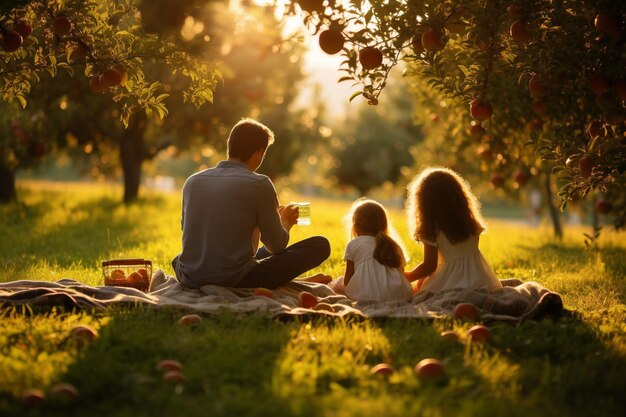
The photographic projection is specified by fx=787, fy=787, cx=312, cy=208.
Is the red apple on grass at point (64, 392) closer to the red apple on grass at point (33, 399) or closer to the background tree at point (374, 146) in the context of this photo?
the red apple on grass at point (33, 399)

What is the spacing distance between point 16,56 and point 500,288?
14.9 ft

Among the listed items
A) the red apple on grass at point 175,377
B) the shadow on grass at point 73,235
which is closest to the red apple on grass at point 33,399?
the red apple on grass at point 175,377

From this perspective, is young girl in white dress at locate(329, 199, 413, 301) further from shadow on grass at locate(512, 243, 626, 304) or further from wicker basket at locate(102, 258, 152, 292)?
shadow on grass at locate(512, 243, 626, 304)

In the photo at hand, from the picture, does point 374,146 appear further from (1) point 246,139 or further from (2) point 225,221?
(2) point 225,221

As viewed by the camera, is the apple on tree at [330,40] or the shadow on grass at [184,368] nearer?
the shadow on grass at [184,368]

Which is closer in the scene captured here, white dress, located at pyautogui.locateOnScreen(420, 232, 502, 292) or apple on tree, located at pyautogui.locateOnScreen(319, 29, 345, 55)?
apple on tree, located at pyautogui.locateOnScreen(319, 29, 345, 55)

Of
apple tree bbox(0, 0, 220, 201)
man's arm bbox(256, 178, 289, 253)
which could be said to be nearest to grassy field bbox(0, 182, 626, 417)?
man's arm bbox(256, 178, 289, 253)

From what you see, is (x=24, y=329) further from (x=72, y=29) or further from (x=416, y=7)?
(x=416, y=7)

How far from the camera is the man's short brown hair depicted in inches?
256

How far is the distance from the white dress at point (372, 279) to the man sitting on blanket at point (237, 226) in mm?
457

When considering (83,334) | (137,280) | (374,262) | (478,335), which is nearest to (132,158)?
(137,280)

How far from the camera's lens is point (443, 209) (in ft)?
21.0

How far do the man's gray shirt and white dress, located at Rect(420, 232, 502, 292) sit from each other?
135cm

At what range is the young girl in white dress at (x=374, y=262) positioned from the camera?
21.0 ft
